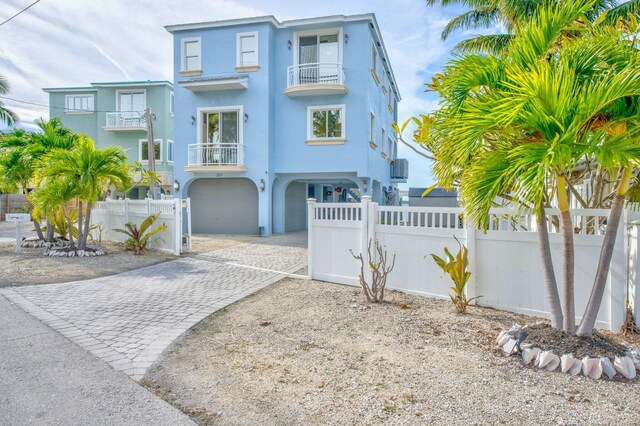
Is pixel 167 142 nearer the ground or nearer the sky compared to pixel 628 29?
nearer the sky

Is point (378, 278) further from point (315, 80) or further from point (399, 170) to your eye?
point (399, 170)

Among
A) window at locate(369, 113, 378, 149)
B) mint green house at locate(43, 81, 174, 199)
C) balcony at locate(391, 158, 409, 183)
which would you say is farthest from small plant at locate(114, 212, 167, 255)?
balcony at locate(391, 158, 409, 183)

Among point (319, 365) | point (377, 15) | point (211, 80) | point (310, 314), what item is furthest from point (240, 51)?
point (319, 365)

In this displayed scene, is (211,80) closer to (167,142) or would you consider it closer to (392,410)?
(167,142)

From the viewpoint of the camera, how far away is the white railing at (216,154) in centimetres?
1758

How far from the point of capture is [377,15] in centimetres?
1683

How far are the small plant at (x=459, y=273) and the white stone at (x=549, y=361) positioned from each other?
5.74 feet

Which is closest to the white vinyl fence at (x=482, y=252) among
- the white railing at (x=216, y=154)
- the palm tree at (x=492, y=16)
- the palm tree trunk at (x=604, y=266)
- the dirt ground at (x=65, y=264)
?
the palm tree trunk at (x=604, y=266)

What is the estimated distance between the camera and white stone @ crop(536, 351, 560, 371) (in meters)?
3.74

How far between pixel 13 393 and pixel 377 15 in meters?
17.4

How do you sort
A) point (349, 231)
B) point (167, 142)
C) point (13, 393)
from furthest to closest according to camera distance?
point (167, 142)
point (349, 231)
point (13, 393)

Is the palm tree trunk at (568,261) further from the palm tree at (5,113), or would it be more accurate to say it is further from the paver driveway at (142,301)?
the palm tree at (5,113)

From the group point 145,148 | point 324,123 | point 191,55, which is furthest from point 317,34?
point 145,148

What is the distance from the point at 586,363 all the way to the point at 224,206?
17.6 m
